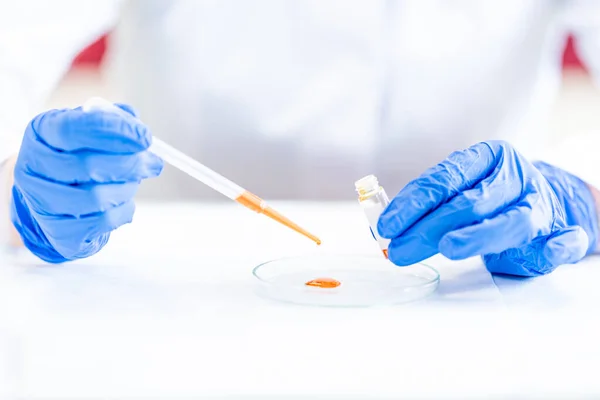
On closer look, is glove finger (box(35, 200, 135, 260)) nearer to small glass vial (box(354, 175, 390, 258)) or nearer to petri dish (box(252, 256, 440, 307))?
petri dish (box(252, 256, 440, 307))

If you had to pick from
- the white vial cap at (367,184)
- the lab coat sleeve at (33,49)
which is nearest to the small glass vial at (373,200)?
the white vial cap at (367,184)

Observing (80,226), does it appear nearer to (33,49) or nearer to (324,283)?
(324,283)

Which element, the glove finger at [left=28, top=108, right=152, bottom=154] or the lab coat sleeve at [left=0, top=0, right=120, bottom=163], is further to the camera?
the lab coat sleeve at [left=0, top=0, right=120, bottom=163]

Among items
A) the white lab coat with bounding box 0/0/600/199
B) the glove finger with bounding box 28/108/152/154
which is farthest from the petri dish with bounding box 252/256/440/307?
the white lab coat with bounding box 0/0/600/199

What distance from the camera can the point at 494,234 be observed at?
0.81 m

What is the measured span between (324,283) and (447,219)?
0.18m

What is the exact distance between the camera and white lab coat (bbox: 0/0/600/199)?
1309 millimetres

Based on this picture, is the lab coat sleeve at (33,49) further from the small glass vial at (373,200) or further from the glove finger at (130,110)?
the small glass vial at (373,200)

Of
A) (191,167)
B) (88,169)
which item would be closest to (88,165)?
(88,169)

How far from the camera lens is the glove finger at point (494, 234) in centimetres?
80

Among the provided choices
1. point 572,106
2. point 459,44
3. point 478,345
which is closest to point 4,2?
point 459,44

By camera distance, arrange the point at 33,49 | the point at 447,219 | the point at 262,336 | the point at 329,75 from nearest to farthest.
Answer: the point at 262,336 < the point at 447,219 < the point at 33,49 < the point at 329,75

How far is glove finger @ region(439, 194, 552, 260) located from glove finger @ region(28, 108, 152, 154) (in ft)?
1.28

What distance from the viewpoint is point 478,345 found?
2.28 ft
